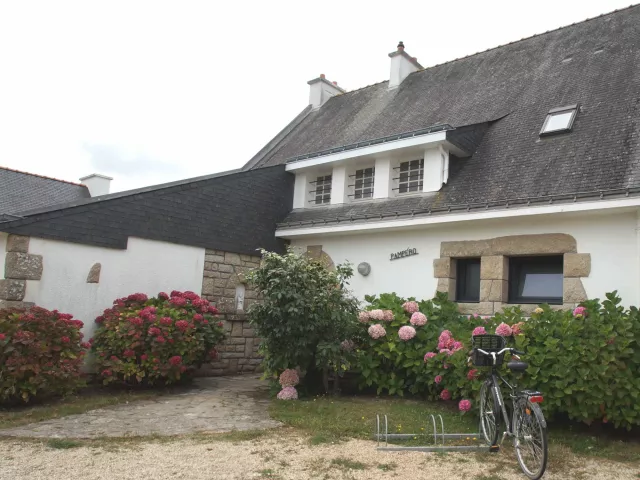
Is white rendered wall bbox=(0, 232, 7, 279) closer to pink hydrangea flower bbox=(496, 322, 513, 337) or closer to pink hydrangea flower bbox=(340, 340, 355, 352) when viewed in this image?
pink hydrangea flower bbox=(340, 340, 355, 352)

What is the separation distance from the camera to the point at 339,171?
428 inches

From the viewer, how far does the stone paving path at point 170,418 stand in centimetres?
558

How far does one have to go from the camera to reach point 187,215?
9.62m

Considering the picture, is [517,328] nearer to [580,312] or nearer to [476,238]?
[580,312]

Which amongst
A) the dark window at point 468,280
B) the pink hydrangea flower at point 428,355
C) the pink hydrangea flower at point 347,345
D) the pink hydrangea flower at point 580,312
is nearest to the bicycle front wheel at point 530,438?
the pink hydrangea flower at point 580,312

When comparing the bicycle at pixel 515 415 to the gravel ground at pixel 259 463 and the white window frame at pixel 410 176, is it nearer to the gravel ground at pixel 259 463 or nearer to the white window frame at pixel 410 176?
the gravel ground at pixel 259 463

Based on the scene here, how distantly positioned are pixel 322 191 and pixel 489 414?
6953 millimetres

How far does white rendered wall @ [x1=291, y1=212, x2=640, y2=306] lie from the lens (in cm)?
711

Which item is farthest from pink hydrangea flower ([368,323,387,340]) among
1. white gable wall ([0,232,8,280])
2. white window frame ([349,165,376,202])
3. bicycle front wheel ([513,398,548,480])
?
white gable wall ([0,232,8,280])

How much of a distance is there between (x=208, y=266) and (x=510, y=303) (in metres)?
5.11

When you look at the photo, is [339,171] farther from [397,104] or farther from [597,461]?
[597,461]

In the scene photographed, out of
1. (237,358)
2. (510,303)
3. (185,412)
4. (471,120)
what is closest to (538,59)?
(471,120)

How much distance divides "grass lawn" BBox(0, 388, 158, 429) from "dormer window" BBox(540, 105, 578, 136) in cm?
720

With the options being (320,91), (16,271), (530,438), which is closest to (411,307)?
(530,438)
